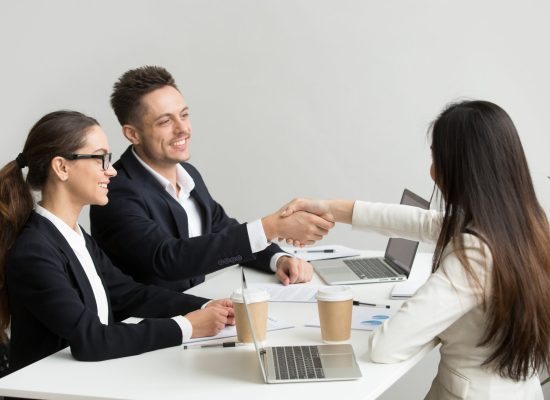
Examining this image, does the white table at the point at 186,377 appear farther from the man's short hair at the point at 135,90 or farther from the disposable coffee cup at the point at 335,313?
the man's short hair at the point at 135,90

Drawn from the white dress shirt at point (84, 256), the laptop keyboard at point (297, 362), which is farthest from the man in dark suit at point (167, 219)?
the laptop keyboard at point (297, 362)

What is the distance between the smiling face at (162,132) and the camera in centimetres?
296

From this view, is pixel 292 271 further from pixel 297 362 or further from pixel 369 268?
pixel 297 362

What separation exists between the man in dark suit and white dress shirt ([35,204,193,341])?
14.8 inches

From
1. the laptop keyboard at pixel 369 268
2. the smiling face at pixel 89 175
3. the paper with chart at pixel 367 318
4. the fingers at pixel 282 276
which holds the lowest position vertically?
the laptop keyboard at pixel 369 268

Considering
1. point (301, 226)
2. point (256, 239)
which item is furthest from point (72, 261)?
point (301, 226)

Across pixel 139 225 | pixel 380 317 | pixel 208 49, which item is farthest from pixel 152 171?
pixel 208 49

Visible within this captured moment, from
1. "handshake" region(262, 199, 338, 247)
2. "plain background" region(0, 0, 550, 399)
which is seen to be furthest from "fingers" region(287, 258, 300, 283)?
"plain background" region(0, 0, 550, 399)

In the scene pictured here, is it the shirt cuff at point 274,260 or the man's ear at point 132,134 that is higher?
the man's ear at point 132,134

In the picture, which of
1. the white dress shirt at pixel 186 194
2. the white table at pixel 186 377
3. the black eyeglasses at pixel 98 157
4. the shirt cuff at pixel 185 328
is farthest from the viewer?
the white dress shirt at pixel 186 194

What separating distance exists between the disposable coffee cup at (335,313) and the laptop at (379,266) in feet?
2.26

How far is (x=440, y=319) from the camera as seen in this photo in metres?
1.67

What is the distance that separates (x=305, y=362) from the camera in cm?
175

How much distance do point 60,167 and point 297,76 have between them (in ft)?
8.18
